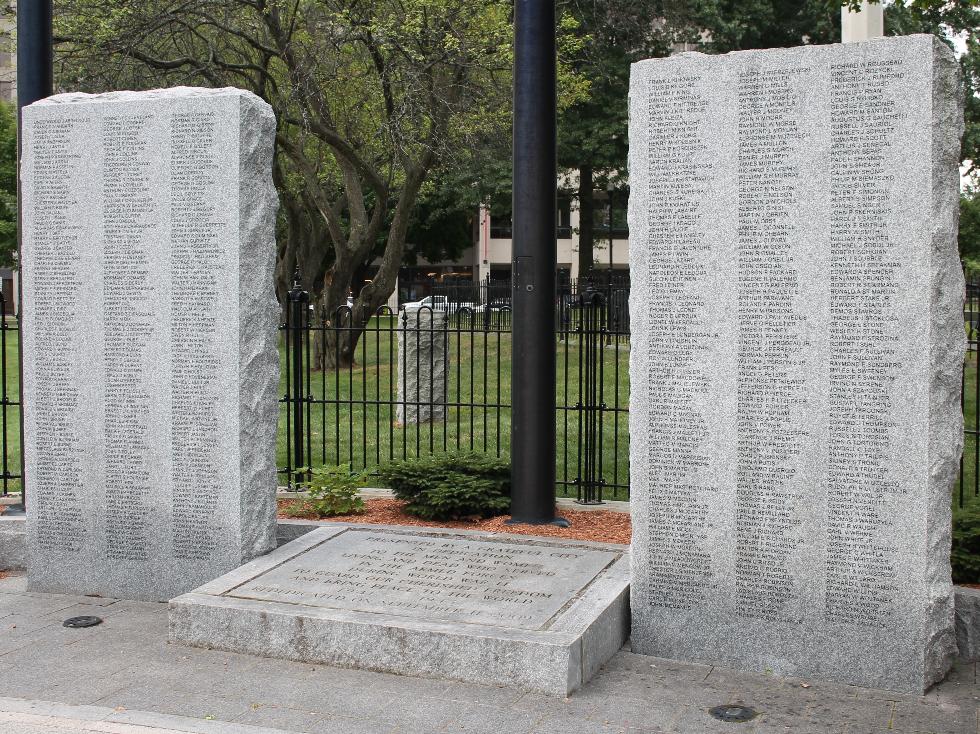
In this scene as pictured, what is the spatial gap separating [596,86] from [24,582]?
2462cm

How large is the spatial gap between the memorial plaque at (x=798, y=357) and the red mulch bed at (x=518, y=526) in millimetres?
1965

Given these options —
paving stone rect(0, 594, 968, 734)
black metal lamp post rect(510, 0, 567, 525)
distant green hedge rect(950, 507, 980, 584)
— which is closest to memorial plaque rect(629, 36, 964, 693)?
paving stone rect(0, 594, 968, 734)

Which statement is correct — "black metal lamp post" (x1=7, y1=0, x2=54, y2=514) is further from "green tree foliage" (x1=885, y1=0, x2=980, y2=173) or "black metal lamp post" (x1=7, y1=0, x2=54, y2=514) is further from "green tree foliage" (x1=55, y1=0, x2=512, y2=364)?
"green tree foliage" (x1=885, y1=0, x2=980, y2=173)

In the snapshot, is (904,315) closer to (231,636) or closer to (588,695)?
(588,695)

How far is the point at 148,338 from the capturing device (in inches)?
300

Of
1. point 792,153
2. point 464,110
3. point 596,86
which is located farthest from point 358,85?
point 792,153

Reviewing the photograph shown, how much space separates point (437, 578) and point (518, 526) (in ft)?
5.97

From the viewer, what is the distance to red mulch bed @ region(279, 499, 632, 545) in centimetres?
854

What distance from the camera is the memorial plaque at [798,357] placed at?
586 cm

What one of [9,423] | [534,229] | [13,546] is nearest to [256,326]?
[534,229]

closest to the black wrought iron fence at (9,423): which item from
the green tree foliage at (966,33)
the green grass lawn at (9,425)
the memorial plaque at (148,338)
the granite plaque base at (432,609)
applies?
the green grass lawn at (9,425)

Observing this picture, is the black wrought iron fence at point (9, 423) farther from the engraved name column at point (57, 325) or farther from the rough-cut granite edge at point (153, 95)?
the rough-cut granite edge at point (153, 95)

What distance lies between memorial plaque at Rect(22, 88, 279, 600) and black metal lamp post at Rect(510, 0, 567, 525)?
1.99m

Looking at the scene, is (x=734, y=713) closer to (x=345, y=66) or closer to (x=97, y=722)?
(x=97, y=722)
